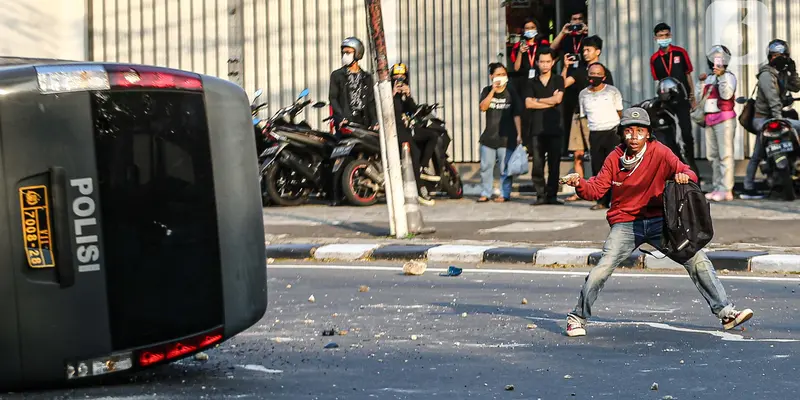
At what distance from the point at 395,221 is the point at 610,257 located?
600 cm

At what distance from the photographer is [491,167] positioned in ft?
61.1

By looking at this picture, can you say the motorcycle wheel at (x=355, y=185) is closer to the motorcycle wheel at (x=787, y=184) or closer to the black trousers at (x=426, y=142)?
the black trousers at (x=426, y=142)

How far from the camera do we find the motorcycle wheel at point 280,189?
18.6 meters

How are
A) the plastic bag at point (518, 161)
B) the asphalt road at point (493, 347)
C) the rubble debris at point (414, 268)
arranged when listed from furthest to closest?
1. the plastic bag at point (518, 161)
2. the rubble debris at point (414, 268)
3. the asphalt road at point (493, 347)

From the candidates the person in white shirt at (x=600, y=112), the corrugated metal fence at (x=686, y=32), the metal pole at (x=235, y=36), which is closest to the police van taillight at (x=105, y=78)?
the person in white shirt at (x=600, y=112)

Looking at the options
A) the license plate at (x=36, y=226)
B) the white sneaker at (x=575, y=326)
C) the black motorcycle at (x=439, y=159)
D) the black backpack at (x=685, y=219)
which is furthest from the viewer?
the black motorcycle at (x=439, y=159)

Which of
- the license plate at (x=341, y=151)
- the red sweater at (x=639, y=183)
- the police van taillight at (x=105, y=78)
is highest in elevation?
the police van taillight at (x=105, y=78)

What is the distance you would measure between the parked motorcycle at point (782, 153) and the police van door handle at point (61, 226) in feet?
38.6

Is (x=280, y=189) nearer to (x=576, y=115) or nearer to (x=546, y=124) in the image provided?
(x=546, y=124)

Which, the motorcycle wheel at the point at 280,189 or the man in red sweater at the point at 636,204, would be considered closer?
the man in red sweater at the point at 636,204

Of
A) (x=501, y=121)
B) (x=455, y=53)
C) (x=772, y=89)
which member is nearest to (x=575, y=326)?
(x=772, y=89)

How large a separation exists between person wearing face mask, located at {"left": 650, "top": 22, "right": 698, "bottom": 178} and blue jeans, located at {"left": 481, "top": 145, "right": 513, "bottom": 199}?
2.10m

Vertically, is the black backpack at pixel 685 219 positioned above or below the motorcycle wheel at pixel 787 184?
above

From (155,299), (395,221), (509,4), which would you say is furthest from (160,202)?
(509,4)
